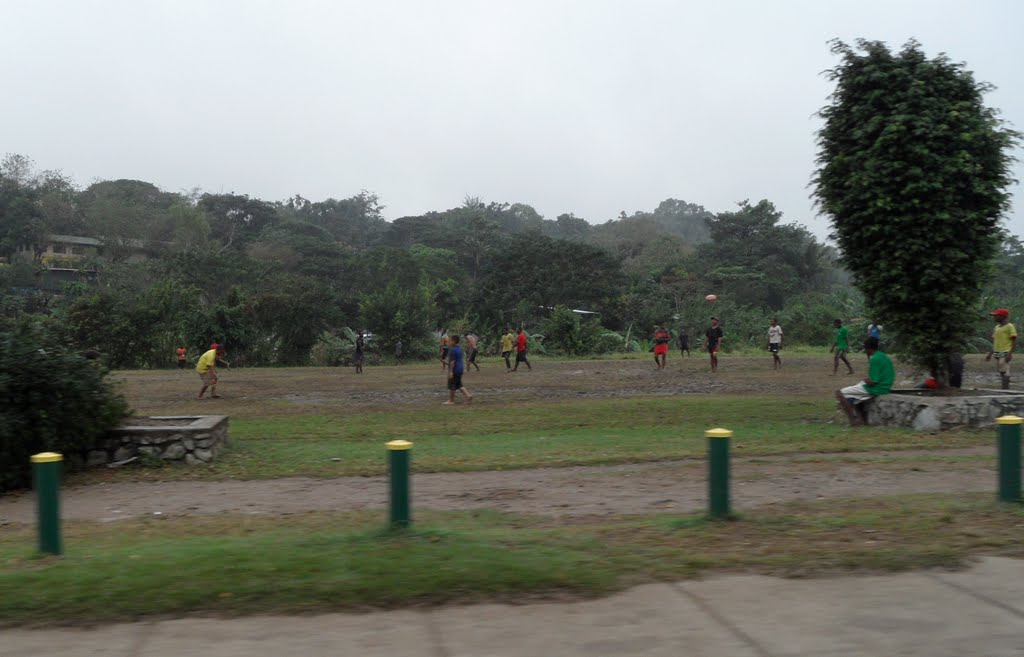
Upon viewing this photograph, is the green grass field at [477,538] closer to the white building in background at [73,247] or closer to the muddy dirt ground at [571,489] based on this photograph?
the muddy dirt ground at [571,489]

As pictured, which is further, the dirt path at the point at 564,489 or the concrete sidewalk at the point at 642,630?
the dirt path at the point at 564,489

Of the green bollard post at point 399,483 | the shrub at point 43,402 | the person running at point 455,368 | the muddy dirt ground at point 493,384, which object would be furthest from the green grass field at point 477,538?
the muddy dirt ground at point 493,384

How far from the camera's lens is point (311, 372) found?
119ft

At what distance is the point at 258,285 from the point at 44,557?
47130 mm

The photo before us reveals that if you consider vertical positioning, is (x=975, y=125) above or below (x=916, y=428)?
above

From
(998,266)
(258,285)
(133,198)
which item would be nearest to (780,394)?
(998,266)

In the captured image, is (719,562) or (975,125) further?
(975,125)

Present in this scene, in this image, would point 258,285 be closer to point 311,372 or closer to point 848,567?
point 311,372

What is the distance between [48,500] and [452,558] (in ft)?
9.22

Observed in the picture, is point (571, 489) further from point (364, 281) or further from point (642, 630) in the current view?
point (364, 281)

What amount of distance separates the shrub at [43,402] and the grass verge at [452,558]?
3.65m

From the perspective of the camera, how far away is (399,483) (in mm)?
6445

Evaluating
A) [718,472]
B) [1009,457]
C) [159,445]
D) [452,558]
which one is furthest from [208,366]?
[1009,457]

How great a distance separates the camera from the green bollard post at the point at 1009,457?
23.7ft
